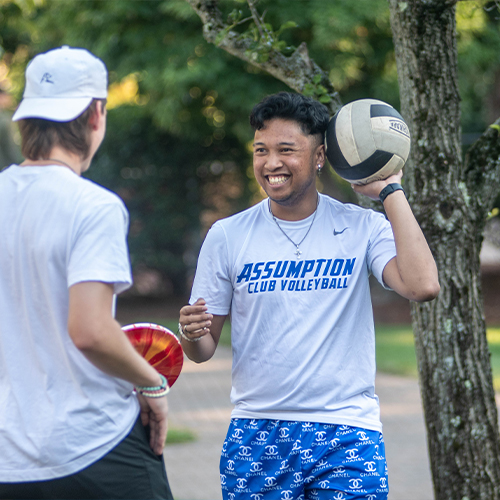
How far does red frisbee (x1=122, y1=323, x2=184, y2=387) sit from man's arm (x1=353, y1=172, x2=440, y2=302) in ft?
2.97

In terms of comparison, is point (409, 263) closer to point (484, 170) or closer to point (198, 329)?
point (198, 329)

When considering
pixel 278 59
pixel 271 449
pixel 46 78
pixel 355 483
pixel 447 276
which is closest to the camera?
pixel 46 78

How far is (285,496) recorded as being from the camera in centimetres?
271

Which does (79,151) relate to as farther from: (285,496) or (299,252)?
(285,496)

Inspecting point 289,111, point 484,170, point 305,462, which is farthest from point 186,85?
point 305,462

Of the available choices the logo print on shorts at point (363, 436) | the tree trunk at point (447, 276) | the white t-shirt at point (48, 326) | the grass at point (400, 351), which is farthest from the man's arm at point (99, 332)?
the grass at point (400, 351)

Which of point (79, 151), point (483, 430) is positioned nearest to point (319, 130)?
point (79, 151)

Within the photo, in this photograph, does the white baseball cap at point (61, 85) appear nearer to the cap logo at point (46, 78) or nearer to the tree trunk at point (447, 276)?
the cap logo at point (46, 78)

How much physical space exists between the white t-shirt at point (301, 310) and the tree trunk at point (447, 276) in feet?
2.55

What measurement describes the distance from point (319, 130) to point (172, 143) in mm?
15140

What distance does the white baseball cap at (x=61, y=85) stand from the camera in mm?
2074

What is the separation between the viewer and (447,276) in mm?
3562

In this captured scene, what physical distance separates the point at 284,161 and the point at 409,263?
65 cm

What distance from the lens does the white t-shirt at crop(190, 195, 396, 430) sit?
273 centimetres
